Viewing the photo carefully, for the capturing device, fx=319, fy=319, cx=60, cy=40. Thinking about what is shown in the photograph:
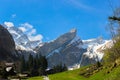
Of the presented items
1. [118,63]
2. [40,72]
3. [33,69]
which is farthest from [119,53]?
[33,69]

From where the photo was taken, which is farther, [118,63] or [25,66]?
[25,66]

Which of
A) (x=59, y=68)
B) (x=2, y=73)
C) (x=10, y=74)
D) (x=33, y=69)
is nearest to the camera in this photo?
(x=2, y=73)

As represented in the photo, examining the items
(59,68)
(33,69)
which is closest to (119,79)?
(33,69)

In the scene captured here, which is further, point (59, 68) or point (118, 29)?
point (59, 68)

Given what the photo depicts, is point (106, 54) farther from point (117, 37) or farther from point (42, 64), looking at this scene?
point (42, 64)

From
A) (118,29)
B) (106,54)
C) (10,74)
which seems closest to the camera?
(118,29)

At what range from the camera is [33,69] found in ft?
555

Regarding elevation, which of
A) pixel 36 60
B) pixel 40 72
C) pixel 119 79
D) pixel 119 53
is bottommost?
pixel 119 79

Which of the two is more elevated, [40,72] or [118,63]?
[40,72]

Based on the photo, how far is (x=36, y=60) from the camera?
184625 millimetres

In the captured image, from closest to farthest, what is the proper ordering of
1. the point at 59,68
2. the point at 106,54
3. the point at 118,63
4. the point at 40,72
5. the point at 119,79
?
Answer: the point at 119,79 < the point at 118,63 < the point at 106,54 < the point at 40,72 < the point at 59,68

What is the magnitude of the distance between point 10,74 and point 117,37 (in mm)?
40214

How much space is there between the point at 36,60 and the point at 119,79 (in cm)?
15807

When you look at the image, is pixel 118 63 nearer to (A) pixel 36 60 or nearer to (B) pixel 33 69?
(B) pixel 33 69
